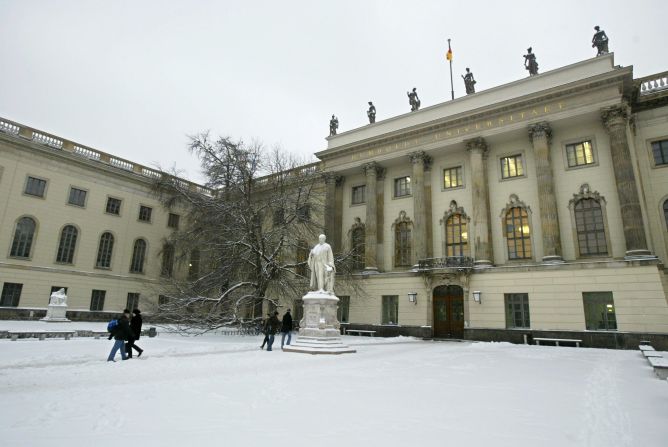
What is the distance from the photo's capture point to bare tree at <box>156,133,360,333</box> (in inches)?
860

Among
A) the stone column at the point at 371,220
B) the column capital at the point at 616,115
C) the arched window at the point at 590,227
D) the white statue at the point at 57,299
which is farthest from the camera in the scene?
the stone column at the point at 371,220

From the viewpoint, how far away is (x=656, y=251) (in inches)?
854

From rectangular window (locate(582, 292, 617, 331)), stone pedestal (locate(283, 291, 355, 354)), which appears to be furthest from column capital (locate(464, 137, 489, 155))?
stone pedestal (locate(283, 291, 355, 354))

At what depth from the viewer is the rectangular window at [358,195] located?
109 ft

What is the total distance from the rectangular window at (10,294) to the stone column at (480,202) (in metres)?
32.2

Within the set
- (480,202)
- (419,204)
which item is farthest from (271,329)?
(480,202)

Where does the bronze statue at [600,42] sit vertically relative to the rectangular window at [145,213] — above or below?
above

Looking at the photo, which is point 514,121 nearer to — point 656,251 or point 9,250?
point 656,251

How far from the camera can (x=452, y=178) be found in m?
29.0

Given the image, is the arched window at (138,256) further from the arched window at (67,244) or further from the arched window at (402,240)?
the arched window at (402,240)

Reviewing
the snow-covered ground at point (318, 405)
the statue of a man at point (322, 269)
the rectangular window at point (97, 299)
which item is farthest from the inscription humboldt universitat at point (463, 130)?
the rectangular window at point (97, 299)

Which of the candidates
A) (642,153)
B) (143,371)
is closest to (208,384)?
(143,371)

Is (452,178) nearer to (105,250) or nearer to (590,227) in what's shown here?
(590,227)

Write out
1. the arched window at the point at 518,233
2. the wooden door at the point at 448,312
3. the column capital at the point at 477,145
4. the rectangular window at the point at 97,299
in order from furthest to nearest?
the rectangular window at the point at 97,299, the column capital at the point at 477,145, the wooden door at the point at 448,312, the arched window at the point at 518,233
